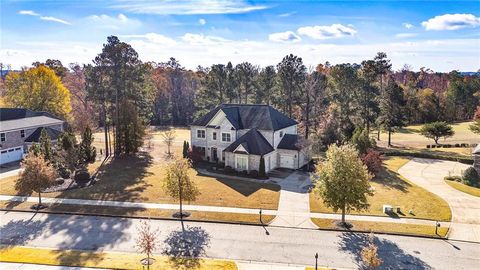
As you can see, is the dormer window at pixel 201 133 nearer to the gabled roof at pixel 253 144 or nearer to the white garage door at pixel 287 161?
the gabled roof at pixel 253 144

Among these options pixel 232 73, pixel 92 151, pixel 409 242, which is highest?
pixel 232 73

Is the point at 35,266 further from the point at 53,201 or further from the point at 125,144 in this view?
the point at 125,144

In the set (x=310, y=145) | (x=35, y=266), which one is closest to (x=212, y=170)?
(x=310, y=145)

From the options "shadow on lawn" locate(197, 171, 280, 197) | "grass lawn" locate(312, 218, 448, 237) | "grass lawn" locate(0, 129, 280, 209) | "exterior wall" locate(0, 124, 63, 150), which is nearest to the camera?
"grass lawn" locate(312, 218, 448, 237)

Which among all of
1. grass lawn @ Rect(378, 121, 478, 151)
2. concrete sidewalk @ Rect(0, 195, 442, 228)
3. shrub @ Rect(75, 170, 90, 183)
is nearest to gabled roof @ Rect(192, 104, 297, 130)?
concrete sidewalk @ Rect(0, 195, 442, 228)

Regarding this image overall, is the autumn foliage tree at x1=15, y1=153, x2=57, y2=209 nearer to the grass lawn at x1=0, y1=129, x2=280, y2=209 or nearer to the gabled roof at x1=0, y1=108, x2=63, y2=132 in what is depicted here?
the grass lawn at x1=0, y1=129, x2=280, y2=209

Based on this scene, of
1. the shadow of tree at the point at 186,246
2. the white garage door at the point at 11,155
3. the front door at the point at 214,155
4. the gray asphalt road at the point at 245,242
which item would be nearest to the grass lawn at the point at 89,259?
the shadow of tree at the point at 186,246

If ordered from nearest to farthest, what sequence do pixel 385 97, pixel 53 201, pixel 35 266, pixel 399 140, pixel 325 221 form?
pixel 35 266, pixel 325 221, pixel 53 201, pixel 385 97, pixel 399 140
